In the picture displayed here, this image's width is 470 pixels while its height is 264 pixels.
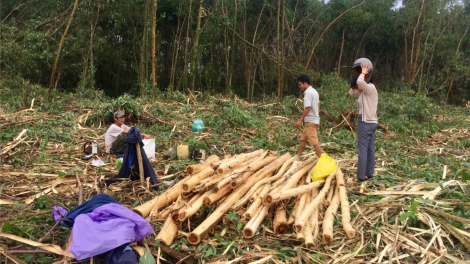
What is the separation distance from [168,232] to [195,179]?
0.72 metres

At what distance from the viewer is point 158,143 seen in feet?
21.7

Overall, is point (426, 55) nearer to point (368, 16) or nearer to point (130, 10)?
point (368, 16)

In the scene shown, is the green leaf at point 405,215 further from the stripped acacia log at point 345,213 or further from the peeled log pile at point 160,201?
the peeled log pile at point 160,201

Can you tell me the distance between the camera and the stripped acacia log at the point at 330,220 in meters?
2.96

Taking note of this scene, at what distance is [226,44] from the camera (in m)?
14.8

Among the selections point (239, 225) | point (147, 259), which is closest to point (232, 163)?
point (239, 225)

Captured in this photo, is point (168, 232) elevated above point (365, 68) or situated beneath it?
situated beneath

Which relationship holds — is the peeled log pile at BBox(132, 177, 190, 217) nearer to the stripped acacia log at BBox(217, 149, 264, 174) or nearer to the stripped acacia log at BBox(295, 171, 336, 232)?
the stripped acacia log at BBox(217, 149, 264, 174)

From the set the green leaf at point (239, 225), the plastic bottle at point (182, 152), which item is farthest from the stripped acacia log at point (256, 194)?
the plastic bottle at point (182, 152)

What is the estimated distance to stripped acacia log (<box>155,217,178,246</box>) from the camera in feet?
9.72

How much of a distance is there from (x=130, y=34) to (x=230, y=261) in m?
14.1

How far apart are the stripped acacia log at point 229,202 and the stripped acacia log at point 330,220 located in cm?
88

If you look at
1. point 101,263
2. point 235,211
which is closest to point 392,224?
point 235,211

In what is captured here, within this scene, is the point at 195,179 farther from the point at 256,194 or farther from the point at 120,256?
the point at 120,256
